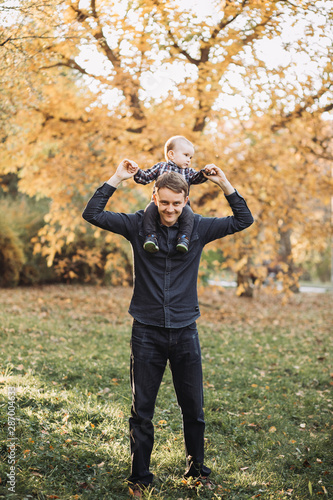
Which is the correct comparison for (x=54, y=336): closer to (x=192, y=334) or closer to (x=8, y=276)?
(x=192, y=334)

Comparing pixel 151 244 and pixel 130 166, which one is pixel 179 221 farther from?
pixel 130 166

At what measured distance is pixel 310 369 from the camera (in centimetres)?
688

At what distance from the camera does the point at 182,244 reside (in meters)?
2.90

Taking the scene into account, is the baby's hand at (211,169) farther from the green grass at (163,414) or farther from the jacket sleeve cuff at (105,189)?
the green grass at (163,414)

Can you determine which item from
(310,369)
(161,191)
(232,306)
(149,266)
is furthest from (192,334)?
(232,306)

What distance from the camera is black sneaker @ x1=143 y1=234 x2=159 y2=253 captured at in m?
2.87

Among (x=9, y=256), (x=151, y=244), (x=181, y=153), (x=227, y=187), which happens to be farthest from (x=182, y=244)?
(x=9, y=256)

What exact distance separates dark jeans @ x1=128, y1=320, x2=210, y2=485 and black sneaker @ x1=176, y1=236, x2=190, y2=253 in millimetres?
517

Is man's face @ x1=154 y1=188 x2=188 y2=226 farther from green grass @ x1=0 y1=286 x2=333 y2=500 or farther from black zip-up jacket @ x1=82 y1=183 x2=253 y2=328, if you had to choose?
green grass @ x1=0 y1=286 x2=333 y2=500

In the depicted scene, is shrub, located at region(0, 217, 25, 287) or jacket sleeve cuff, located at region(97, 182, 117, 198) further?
shrub, located at region(0, 217, 25, 287)

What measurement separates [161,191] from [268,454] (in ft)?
8.45

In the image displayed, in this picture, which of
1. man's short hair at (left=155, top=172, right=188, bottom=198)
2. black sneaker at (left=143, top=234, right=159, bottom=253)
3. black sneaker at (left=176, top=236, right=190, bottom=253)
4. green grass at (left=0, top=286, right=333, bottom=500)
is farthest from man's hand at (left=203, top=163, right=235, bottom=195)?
green grass at (left=0, top=286, right=333, bottom=500)

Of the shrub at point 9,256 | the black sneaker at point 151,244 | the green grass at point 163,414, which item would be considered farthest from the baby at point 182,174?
the shrub at point 9,256

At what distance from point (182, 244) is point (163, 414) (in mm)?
2438
